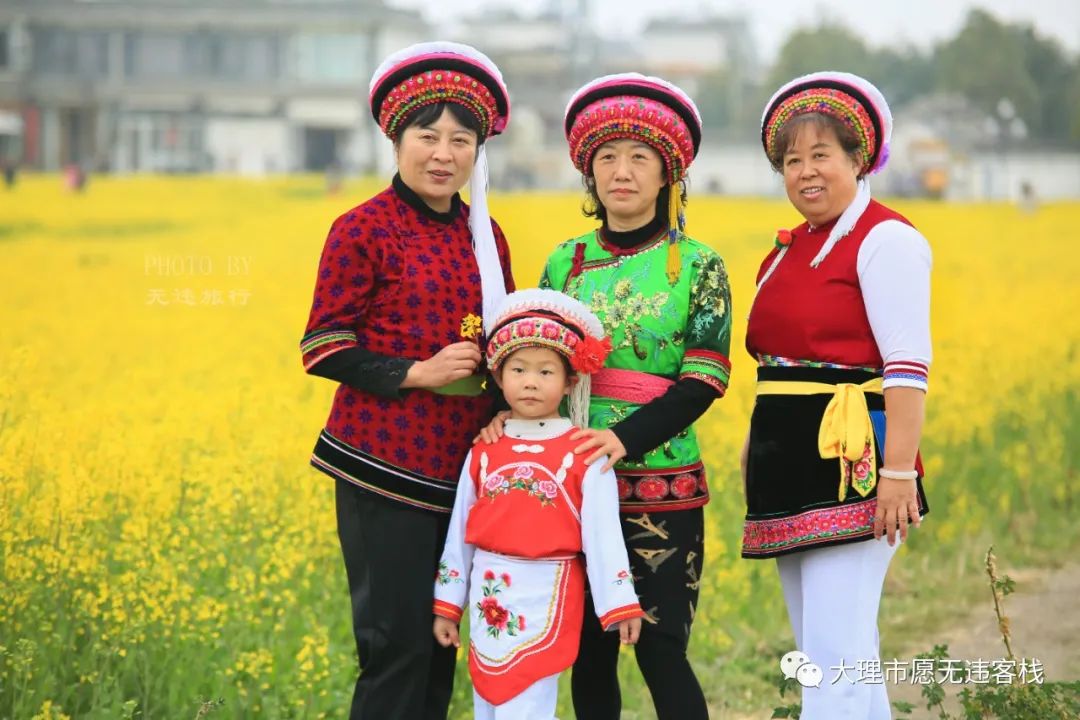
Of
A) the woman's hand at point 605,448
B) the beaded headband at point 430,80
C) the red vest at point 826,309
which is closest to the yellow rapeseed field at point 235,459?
the woman's hand at point 605,448

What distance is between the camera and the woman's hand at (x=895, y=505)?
2.92 m

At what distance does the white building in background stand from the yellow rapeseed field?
138 centimetres

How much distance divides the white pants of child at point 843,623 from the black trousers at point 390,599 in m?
0.91

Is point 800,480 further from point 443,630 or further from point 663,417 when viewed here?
point 443,630

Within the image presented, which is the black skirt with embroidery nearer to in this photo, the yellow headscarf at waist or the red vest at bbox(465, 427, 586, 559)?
the yellow headscarf at waist

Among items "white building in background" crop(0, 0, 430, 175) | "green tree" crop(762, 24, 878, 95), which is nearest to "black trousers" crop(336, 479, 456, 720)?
"white building in background" crop(0, 0, 430, 175)

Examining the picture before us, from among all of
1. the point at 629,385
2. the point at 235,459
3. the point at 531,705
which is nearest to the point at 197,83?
the point at 235,459

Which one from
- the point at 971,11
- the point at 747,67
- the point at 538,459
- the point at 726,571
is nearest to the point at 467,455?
the point at 538,459

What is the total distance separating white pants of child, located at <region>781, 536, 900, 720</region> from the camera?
116 inches

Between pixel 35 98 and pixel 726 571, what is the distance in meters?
8.84

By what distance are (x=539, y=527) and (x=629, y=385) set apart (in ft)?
1.33

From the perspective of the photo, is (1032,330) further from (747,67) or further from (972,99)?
(747,67)

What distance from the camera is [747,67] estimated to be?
13.9 m

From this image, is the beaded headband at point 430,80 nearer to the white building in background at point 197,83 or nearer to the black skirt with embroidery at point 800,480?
the black skirt with embroidery at point 800,480
